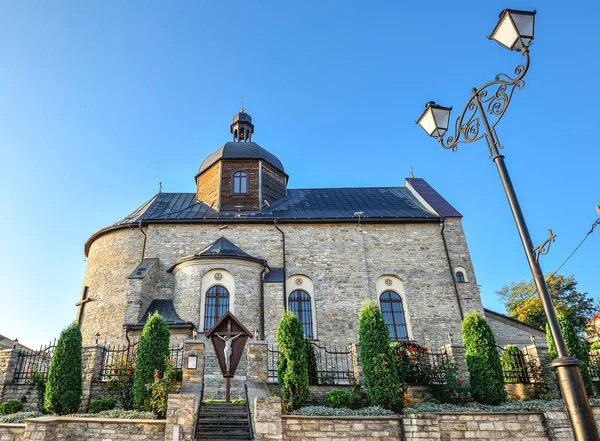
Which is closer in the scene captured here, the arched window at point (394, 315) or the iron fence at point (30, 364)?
the iron fence at point (30, 364)

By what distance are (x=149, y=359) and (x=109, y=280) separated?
834cm

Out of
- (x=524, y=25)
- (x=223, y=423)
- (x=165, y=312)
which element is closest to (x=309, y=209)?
(x=165, y=312)

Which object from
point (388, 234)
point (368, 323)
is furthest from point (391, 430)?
point (388, 234)

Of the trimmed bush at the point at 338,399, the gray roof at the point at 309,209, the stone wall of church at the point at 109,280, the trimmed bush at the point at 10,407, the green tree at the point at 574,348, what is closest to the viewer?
the trimmed bush at the point at 338,399

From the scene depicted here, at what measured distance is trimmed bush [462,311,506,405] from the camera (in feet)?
36.4

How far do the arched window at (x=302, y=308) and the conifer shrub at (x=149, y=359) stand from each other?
6975mm

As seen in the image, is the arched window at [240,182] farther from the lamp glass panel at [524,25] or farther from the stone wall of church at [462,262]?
the lamp glass panel at [524,25]

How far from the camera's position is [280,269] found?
1823cm

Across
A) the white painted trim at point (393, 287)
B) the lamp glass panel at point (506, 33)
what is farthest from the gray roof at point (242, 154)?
the lamp glass panel at point (506, 33)

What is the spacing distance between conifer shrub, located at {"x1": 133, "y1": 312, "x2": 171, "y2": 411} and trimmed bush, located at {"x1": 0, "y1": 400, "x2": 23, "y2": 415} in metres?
3.38

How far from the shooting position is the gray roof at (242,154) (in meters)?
22.8

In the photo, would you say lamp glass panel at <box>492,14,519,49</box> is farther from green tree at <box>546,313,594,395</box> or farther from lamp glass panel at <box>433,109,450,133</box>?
green tree at <box>546,313,594,395</box>

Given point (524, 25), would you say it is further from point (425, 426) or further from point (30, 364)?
→ point (30, 364)

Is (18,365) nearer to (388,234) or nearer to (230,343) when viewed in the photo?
(230,343)
